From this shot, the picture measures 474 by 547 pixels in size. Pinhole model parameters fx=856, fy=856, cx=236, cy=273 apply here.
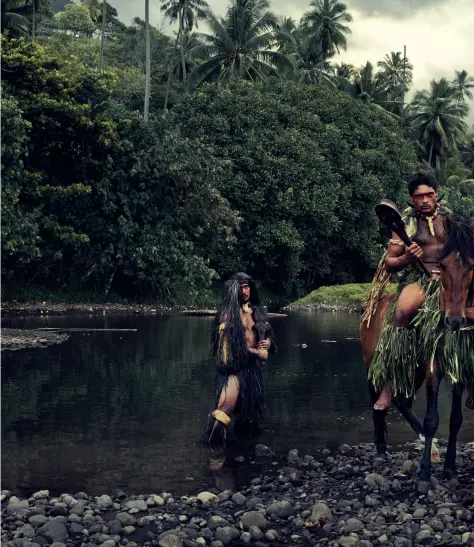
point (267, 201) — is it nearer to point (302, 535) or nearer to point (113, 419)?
point (113, 419)

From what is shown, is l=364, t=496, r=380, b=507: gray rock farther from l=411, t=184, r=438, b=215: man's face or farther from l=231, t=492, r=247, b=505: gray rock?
l=411, t=184, r=438, b=215: man's face

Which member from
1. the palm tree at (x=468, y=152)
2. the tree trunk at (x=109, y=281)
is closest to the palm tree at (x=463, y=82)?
the palm tree at (x=468, y=152)

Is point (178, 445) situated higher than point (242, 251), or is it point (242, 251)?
point (242, 251)

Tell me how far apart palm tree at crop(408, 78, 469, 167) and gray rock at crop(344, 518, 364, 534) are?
54.2 metres

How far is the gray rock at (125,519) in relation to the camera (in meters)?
6.19

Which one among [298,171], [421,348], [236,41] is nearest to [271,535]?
[421,348]

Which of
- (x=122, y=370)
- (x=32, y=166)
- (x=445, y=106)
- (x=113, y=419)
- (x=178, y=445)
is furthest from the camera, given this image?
(x=445, y=106)

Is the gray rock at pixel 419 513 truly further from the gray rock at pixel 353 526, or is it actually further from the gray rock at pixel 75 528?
the gray rock at pixel 75 528

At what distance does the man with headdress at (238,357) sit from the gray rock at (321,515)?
283cm

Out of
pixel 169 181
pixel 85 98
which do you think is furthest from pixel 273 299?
pixel 85 98

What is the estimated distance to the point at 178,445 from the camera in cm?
895

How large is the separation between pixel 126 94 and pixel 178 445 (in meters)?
37.5

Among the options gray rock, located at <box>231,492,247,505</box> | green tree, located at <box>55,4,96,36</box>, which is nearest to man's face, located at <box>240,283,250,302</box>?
gray rock, located at <box>231,492,247,505</box>

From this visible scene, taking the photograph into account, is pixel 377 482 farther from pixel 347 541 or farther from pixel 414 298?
pixel 414 298
